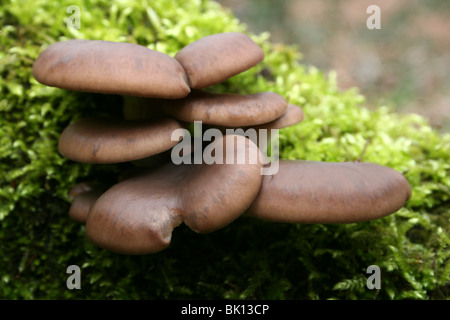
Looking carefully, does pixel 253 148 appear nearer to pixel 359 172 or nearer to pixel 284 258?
pixel 359 172

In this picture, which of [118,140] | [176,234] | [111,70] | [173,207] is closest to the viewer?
[111,70]

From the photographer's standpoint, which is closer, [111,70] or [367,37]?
[111,70]

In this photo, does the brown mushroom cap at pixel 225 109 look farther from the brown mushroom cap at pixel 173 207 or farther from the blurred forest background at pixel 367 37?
the blurred forest background at pixel 367 37

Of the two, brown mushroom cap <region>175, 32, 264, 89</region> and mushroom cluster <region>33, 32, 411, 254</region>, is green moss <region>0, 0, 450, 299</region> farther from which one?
brown mushroom cap <region>175, 32, 264, 89</region>

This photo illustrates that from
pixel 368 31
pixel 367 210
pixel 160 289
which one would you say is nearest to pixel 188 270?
pixel 160 289

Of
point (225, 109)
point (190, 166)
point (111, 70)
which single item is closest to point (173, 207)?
point (190, 166)

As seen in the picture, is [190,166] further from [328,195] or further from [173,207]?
[328,195]
